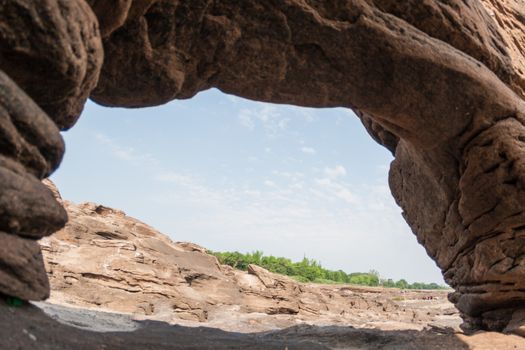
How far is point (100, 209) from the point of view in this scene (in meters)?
21.4

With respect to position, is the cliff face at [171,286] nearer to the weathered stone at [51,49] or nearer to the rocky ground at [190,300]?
the rocky ground at [190,300]

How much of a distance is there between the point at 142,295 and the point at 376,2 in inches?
543

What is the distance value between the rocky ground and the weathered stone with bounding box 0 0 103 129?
434 centimetres

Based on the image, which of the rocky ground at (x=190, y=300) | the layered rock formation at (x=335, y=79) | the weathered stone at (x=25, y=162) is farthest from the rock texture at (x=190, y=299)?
the weathered stone at (x=25, y=162)

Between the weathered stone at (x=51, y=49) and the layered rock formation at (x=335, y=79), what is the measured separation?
0.03ft

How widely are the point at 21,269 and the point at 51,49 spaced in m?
1.67

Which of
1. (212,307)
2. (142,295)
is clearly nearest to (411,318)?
(212,307)

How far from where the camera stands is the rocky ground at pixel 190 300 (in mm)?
8438

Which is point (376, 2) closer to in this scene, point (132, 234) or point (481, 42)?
point (481, 42)

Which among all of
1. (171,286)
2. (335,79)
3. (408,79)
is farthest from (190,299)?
(408,79)

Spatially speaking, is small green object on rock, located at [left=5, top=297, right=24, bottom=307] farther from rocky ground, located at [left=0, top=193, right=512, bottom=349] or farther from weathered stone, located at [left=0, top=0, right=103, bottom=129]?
rocky ground, located at [left=0, top=193, right=512, bottom=349]

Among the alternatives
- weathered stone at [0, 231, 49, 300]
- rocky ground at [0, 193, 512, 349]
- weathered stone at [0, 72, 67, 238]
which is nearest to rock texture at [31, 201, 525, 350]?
rocky ground at [0, 193, 512, 349]

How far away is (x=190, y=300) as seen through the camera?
17.7 m

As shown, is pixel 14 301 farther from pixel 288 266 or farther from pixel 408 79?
pixel 288 266
